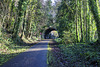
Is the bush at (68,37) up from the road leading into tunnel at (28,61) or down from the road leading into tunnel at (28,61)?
up

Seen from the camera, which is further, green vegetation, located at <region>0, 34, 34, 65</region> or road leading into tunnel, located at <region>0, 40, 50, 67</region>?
green vegetation, located at <region>0, 34, 34, 65</region>

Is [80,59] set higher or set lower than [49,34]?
lower

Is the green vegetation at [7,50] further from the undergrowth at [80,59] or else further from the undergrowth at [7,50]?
the undergrowth at [80,59]

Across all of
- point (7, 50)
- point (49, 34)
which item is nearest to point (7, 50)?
point (7, 50)

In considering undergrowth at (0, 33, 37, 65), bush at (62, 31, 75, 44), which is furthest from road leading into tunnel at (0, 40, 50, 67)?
bush at (62, 31, 75, 44)

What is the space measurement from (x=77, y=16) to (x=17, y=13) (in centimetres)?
1091

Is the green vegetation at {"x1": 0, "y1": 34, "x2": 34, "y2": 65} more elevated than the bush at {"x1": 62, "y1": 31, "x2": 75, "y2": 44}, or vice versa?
the bush at {"x1": 62, "y1": 31, "x2": 75, "y2": 44}

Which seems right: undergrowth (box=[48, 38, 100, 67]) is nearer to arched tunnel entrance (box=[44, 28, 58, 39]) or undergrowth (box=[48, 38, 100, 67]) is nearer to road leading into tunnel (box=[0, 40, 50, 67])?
road leading into tunnel (box=[0, 40, 50, 67])

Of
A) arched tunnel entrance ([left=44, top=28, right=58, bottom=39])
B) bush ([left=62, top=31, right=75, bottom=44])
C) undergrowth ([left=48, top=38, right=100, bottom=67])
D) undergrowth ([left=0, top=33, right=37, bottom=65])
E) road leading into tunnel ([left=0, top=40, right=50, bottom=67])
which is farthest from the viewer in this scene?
arched tunnel entrance ([left=44, top=28, right=58, bottom=39])

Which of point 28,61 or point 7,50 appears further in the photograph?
point 7,50

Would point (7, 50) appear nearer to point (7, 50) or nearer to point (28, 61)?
point (7, 50)

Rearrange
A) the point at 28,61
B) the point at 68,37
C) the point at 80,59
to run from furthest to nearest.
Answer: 1. the point at 68,37
2. the point at 80,59
3. the point at 28,61

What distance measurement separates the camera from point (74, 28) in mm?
21281

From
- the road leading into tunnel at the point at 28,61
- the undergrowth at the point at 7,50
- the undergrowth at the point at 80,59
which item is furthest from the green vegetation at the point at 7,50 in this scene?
the undergrowth at the point at 80,59
